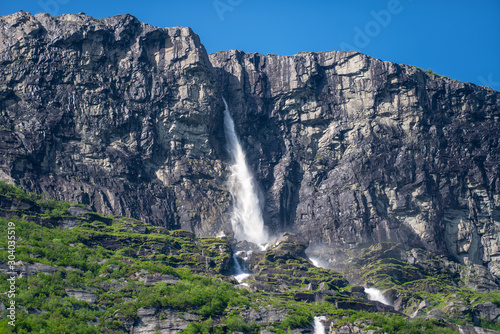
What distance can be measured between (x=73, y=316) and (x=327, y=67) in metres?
85.8

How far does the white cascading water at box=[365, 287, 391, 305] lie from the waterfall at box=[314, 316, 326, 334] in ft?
66.9

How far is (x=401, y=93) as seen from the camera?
14462 centimetres

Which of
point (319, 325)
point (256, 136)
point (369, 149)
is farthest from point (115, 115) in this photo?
point (319, 325)

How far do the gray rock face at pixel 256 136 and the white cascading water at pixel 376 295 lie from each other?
1609 cm

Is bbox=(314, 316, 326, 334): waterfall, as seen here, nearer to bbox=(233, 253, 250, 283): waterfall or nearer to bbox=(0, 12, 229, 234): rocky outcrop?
bbox=(233, 253, 250, 283): waterfall

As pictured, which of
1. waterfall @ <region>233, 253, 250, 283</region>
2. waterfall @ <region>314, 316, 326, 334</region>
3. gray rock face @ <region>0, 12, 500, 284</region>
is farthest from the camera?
gray rock face @ <region>0, 12, 500, 284</region>

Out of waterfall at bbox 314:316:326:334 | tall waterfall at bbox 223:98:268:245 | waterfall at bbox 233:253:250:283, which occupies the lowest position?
waterfall at bbox 314:316:326:334

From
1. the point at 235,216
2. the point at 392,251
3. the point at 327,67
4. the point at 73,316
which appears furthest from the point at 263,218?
the point at 73,316

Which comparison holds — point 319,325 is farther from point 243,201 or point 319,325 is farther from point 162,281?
point 243,201

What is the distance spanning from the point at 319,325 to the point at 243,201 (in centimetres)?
4869

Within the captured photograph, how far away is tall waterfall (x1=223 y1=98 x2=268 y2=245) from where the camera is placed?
137 m

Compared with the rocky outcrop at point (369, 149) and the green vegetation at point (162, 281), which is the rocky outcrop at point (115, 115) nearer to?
the green vegetation at point (162, 281)

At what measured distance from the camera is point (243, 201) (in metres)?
140

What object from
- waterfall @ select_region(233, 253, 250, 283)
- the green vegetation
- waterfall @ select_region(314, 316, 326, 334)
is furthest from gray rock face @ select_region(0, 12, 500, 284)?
waterfall @ select_region(314, 316, 326, 334)
